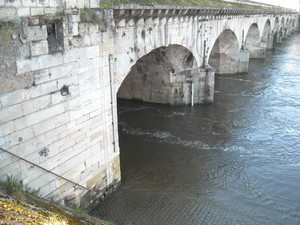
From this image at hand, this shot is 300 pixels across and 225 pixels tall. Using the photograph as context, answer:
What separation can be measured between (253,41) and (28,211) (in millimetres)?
34601

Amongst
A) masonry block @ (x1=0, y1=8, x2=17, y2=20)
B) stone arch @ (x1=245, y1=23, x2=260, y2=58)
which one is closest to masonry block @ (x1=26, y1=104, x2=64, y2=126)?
masonry block @ (x1=0, y1=8, x2=17, y2=20)

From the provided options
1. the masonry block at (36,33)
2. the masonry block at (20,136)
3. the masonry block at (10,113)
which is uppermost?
the masonry block at (36,33)

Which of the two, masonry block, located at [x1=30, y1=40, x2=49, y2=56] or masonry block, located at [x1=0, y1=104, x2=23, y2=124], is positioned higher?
masonry block, located at [x1=30, y1=40, x2=49, y2=56]

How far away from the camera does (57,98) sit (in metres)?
8.12

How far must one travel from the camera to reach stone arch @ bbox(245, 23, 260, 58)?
115 feet

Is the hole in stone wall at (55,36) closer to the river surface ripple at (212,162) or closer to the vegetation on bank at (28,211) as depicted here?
the vegetation on bank at (28,211)

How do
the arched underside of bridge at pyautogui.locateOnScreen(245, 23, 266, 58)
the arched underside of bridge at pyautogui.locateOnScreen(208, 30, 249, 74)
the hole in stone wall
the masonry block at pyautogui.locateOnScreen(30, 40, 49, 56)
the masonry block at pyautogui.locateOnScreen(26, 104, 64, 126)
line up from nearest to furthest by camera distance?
the masonry block at pyautogui.locateOnScreen(30, 40, 49, 56), the masonry block at pyautogui.locateOnScreen(26, 104, 64, 126), the hole in stone wall, the arched underside of bridge at pyautogui.locateOnScreen(208, 30, 249, 74), the arched underside of bridge at pyautogui.locateOnScreen(245, 23, 266, 58)

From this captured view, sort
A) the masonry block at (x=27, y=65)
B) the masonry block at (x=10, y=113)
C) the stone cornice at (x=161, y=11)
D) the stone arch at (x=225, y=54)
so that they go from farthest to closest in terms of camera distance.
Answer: the stone arch at (x=225, y=54)
the stone cornice at (x=161, y=11)
the masonry block at (x=27, y=65)
the masonry block at (x=10, y=113)

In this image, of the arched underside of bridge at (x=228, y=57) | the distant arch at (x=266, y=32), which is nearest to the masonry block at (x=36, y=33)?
the arched underside of bridge at (x=228, y=57)

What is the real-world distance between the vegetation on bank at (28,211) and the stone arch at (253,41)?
3251cm

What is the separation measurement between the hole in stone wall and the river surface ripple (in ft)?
16.3

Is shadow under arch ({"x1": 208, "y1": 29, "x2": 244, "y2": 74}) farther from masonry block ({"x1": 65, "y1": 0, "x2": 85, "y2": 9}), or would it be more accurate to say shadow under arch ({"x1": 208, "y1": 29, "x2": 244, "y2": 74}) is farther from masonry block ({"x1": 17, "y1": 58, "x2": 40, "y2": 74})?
masonry block ({"x1": 17, "y1": 58, "x2": 40, "y2": 74})

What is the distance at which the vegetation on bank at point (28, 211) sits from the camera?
192 inches

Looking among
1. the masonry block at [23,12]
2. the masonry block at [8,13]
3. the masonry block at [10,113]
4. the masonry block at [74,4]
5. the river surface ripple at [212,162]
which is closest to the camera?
the masonry block at [8,13]
